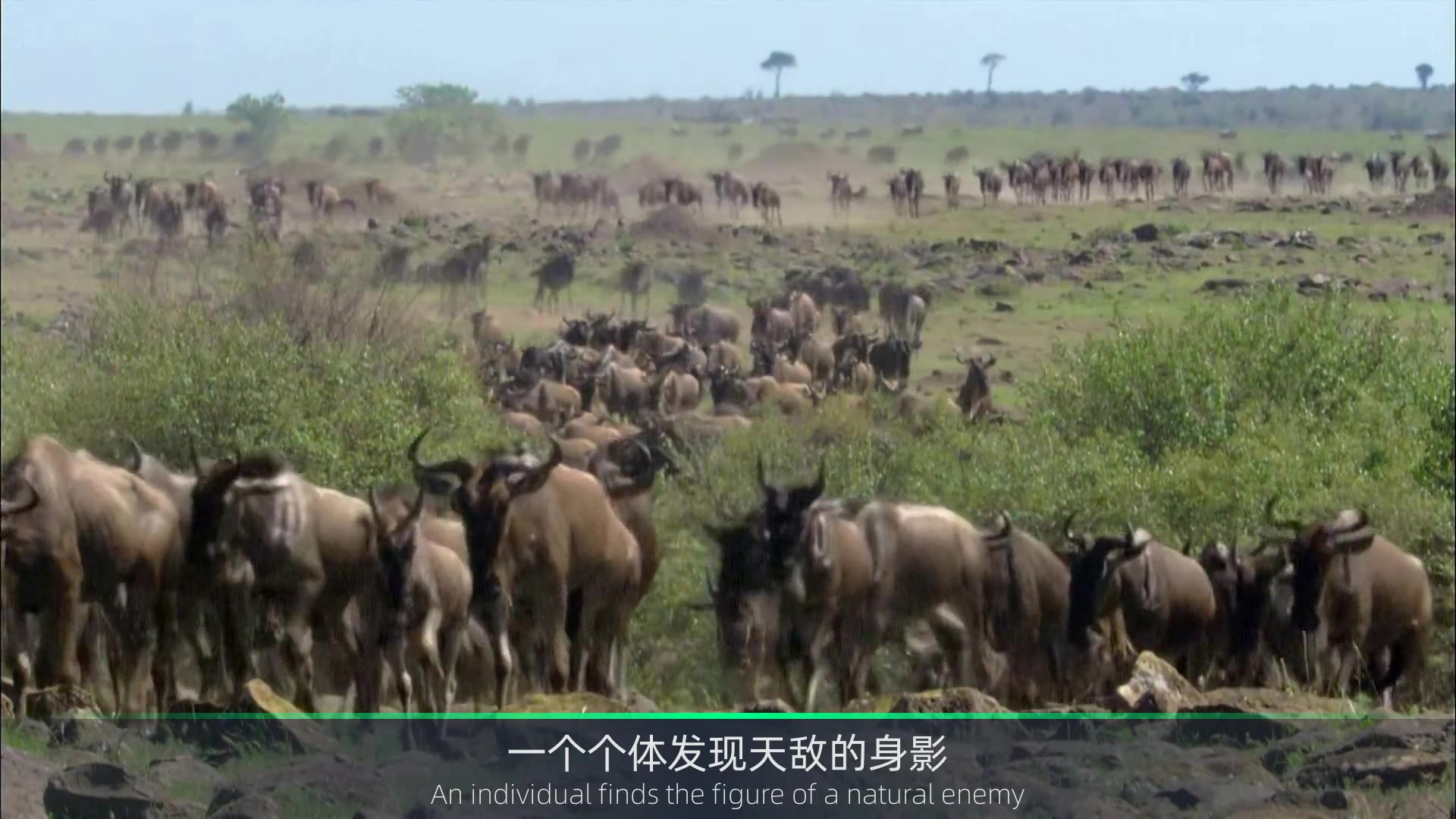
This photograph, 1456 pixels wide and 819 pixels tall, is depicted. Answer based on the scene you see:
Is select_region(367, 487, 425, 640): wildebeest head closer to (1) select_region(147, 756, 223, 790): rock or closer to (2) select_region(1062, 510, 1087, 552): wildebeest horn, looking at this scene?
(1) select_region(147, 756, 223, 790): rock

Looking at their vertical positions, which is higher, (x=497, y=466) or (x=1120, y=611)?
(x=497, y=466)

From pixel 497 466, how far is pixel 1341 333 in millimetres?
13179

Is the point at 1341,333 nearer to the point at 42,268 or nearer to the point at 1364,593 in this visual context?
the point at 1364,593

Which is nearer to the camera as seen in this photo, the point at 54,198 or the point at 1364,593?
the point at 1364,593

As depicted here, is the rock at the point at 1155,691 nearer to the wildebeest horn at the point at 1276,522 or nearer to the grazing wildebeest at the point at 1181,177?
the wildebeest horn at the point at 1276,522

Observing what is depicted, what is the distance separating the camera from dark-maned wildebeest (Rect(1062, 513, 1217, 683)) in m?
14.0

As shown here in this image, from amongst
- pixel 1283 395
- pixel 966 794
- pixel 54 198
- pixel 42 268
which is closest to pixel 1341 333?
pixel 1283 395

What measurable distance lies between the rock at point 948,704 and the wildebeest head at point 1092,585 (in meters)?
2.77

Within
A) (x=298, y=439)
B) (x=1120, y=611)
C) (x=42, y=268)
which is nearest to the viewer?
(x=1120, y=611)

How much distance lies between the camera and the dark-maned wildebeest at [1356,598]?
14.7 m

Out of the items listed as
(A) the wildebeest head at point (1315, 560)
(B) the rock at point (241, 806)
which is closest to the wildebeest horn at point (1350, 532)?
(A) the wildebeest head at point (1315, 560)

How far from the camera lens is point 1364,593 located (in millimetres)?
14938

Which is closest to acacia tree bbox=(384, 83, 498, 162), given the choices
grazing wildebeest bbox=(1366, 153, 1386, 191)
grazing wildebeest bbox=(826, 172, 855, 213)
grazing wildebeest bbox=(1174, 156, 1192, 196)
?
grazing wildebeest bbox=(826, 172, 855, 213)

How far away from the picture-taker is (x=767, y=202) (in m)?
55.4
